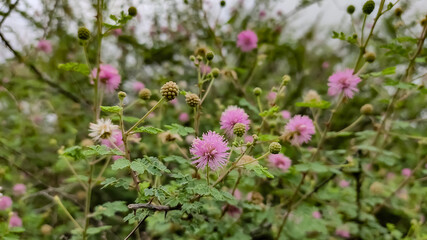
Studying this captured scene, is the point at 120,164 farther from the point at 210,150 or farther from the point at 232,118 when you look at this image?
the point at 232,118

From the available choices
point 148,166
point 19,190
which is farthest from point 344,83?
point 19,190

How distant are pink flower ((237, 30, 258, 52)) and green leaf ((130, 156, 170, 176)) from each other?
174 cm

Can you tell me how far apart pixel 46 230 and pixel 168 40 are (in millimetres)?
2462

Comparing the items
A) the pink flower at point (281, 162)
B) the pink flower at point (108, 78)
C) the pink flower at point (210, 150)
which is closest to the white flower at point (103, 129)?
the pink flower at point (210, 150)

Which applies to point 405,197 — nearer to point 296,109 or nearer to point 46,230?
point 296,109

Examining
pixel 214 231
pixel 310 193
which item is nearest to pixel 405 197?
pixel 310 193

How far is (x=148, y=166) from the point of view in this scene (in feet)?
3.79

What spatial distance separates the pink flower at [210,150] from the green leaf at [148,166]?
148 millimetres

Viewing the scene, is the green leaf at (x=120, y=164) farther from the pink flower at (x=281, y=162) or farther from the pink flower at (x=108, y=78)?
the pink flower at (x=281, y=162)

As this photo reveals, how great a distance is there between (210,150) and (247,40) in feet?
5.41

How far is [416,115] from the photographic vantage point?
4129 mm

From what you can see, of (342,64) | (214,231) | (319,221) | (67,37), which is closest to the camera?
(214,231)

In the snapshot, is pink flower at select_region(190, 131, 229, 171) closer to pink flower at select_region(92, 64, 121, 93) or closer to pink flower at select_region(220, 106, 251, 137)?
pink flower at select_region(220, 106, 251, 137)

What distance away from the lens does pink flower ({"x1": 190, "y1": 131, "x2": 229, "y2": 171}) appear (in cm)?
124
